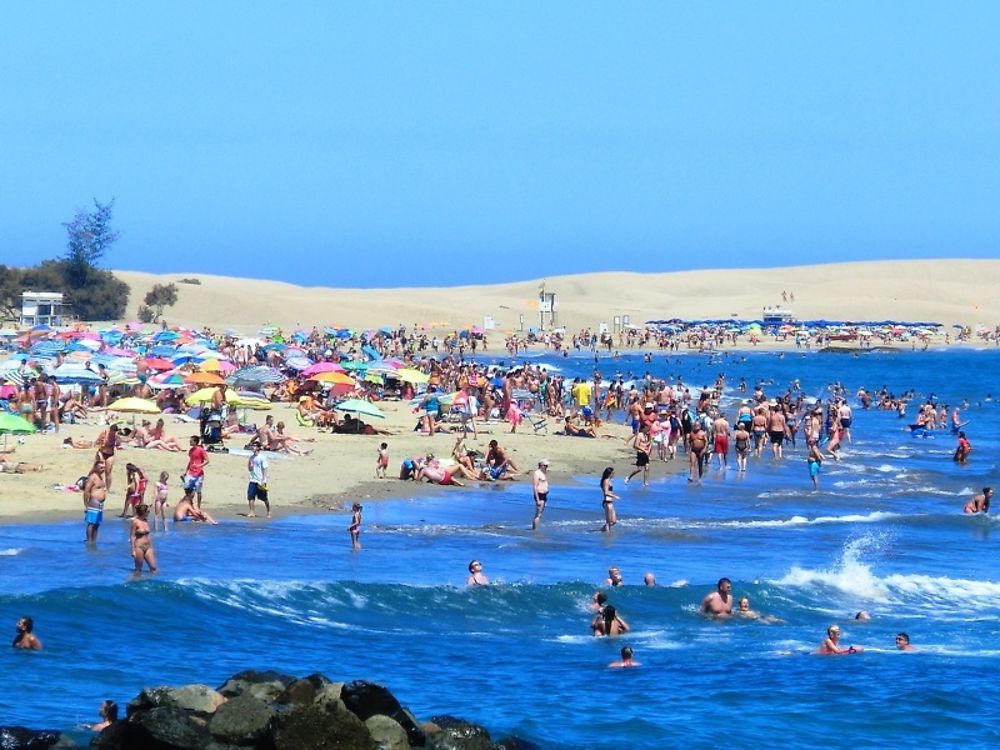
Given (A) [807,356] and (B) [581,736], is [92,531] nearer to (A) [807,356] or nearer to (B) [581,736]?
(B) [581,736]

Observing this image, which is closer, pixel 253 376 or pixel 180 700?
pixel 180 700

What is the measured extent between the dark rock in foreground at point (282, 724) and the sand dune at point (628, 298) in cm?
7252

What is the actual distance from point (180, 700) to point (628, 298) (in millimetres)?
137400

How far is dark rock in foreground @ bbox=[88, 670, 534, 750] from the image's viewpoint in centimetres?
1003

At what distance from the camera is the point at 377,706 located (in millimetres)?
10664

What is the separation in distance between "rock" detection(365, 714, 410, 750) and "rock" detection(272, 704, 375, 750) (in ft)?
0.34

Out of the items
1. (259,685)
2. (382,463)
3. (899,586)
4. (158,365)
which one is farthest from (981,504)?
(158,365)

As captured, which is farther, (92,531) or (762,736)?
(92,531)

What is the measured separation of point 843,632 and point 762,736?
4.53 m

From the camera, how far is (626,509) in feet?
80.1

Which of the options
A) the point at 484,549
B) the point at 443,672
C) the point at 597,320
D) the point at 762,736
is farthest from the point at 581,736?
the point at 597,320

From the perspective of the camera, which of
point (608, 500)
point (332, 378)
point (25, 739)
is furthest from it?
point (332, 378)

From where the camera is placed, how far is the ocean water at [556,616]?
1276 cm

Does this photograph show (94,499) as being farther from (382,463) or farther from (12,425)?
(382,463)
